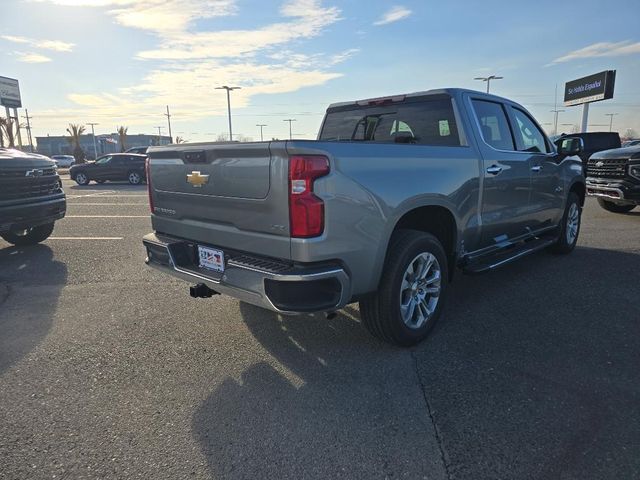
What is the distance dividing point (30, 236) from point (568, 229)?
7991 millimetres

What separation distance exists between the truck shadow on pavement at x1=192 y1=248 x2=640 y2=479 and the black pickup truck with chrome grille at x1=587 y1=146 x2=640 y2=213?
5.45 m

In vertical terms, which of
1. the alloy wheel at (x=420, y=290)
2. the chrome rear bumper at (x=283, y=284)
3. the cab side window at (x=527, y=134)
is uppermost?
the cab side window at (x=527, y=134)

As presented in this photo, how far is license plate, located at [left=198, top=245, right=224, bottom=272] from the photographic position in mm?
3079

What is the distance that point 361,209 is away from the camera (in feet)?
9.07

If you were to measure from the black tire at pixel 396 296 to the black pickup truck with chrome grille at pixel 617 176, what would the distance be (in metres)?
7.16

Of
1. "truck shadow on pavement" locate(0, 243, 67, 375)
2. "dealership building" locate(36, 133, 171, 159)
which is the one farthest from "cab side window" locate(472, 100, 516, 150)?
"dealership building" locate(36, 133, 171, 159)

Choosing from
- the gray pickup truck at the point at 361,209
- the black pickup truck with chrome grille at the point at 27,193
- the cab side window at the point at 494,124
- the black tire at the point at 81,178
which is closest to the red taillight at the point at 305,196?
the gray pickup truck at the point at 361,209

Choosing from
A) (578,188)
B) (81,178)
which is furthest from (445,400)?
(81,178)

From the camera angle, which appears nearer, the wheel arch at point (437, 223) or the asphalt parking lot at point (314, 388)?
the asphalt parking lot at point (314, 388)

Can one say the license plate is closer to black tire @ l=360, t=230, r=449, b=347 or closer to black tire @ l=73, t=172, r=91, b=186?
black tire @ l=360, t=230, r=449, b=347

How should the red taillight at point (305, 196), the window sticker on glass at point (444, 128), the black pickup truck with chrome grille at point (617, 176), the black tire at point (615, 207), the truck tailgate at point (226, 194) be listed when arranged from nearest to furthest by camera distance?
the red taillight at point (305, 196), the truck tailgate at point (226, 194), the window sticker on glass at point (444, 128), the black pickup truck with chrome grille at point (617, 176), the black tire at point (615, 207)

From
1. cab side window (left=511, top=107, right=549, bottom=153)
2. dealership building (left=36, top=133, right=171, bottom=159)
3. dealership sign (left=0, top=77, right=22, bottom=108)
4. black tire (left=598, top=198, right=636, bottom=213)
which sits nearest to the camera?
cab side window (left=511, top=107, right=549, bottom=153)

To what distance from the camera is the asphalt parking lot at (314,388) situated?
2195mm

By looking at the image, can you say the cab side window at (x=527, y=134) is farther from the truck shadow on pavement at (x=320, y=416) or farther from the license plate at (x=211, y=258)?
the license plate at (x=211, y=258)
